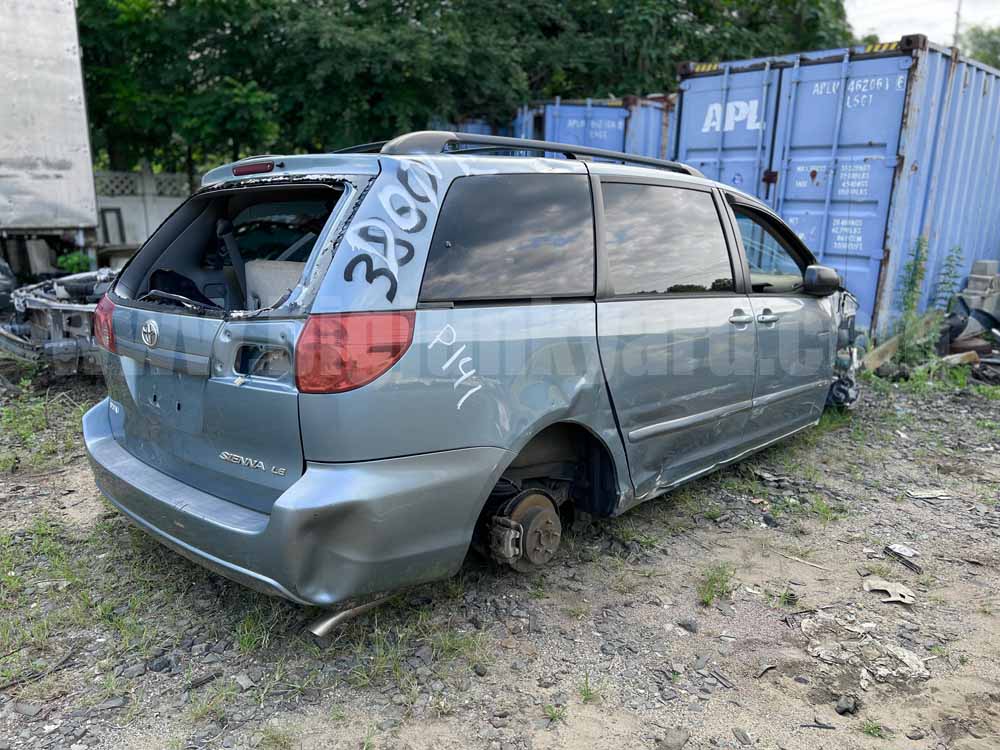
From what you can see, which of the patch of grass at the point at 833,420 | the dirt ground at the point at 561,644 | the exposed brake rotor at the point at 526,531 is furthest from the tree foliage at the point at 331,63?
the exposed brake rotor at the point at 526,531

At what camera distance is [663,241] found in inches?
133

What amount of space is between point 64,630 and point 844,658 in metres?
2.84

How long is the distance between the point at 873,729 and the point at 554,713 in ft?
3.24

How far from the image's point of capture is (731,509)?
4008 millimetres

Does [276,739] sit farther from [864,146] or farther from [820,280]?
[864,146]

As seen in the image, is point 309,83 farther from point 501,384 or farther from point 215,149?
point 501,384

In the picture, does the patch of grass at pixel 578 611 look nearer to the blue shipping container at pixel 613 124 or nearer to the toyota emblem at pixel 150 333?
the toyota emblem at pixel 150 333

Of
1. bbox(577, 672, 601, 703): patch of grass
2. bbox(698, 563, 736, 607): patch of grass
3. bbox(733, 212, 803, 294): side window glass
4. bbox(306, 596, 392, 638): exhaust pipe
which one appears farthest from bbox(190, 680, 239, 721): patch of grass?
bbox(733, 212, 803, 294): side window glass

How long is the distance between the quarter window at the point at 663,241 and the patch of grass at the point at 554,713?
1578 millimetres

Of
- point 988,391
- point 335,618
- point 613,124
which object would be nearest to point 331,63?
point 613,124

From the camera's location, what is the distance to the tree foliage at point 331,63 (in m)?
10.3

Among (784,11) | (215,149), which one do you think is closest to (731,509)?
(215,149)

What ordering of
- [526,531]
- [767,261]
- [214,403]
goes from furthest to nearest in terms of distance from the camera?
1. [767,261]
2. [526,531]
3. [214,403]

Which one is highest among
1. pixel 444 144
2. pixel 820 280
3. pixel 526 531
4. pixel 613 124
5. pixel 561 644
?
pixel 613 124
